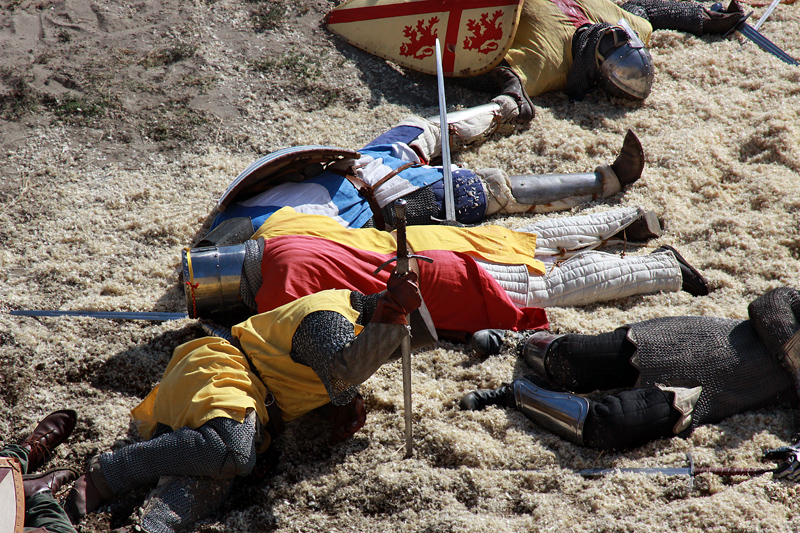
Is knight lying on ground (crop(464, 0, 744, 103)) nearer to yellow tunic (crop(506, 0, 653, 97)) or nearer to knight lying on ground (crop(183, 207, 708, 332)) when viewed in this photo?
yellow tunic (crop(506, 0, 653, 97))

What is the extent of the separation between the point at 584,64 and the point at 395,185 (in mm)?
2056

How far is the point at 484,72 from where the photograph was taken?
455cm

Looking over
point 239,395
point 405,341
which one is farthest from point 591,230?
point 239,395

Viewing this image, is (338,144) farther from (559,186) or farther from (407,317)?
(407,317)

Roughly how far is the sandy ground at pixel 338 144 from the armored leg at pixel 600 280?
69 millimetres

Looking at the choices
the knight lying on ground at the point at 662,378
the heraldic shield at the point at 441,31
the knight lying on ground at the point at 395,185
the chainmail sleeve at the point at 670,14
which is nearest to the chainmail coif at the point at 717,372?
the knight lying on ground at the point at 662,378

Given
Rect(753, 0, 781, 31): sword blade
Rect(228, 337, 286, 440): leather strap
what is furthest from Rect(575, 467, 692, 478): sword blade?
Rect(753, 0, 781, 31): sword blade

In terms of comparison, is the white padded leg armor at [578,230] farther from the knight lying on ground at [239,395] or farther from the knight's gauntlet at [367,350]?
the knight's gauntlet at [367,350]

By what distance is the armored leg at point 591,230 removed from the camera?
315cm

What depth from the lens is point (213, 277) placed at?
2.52 m

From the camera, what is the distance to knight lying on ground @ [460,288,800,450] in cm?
212

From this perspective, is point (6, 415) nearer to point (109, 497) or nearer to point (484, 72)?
point (109, 497)

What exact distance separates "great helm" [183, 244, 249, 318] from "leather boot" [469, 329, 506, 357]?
0.99 meters

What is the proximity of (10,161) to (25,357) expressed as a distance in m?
1.63
